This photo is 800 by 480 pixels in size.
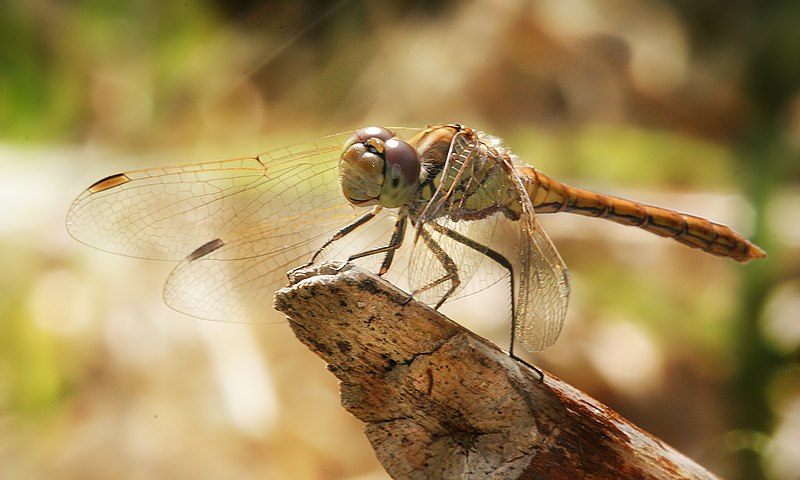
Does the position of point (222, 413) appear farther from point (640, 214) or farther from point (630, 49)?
point (630, 49)

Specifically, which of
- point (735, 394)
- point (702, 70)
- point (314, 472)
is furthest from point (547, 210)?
point (702, 70)

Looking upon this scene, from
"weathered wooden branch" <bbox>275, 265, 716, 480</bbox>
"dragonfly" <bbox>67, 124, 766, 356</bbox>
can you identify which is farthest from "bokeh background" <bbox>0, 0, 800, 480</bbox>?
"weathered wooden branch" <bbox>275, 265, 716, 480</bbox>

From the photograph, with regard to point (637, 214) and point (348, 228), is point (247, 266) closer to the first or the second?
point (348, 228)

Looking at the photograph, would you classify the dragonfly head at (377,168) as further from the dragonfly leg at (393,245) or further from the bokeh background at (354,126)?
the bokeh background at (354,126)

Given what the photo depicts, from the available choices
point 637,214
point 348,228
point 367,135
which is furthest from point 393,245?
point 637,214

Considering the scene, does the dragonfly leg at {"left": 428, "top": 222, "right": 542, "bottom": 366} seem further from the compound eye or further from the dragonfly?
the compound eye

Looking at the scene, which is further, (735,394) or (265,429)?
(735,394)

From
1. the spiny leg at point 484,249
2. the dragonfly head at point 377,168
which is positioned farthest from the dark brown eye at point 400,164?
the spiny leg at point 484,249
